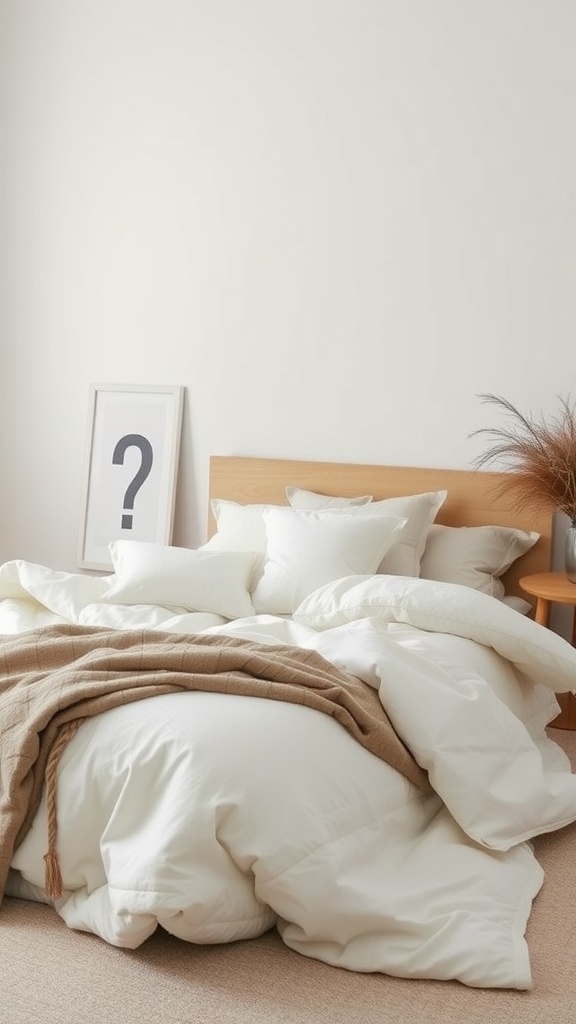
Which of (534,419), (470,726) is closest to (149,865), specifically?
(470,726)

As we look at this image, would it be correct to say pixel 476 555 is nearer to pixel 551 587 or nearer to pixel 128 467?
pixel 551 587

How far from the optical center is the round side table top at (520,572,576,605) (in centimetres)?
374

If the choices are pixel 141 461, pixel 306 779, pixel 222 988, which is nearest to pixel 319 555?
pixel 141 461

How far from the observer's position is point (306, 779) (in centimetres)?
235

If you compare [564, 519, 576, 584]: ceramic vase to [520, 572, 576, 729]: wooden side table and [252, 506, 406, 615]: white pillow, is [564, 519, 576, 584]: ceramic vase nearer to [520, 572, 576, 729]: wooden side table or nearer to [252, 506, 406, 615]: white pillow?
[520, 572, 576, 729]: wooden side table

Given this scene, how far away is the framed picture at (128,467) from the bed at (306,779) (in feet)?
4.89

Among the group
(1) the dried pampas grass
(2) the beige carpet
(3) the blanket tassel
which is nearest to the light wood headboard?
(1) the dried pampas grass

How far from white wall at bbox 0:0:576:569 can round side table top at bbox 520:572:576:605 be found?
568 millimetres

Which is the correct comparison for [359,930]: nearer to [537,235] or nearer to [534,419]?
[534,419]

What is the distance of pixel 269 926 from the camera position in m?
2.37

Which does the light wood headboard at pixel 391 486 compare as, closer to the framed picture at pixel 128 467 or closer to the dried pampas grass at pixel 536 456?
the dried pampas grass at pixel 536 456

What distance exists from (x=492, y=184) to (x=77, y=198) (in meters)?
1.88

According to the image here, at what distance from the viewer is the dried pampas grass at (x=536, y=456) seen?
398cm

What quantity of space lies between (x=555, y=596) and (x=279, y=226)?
74.8 inches
